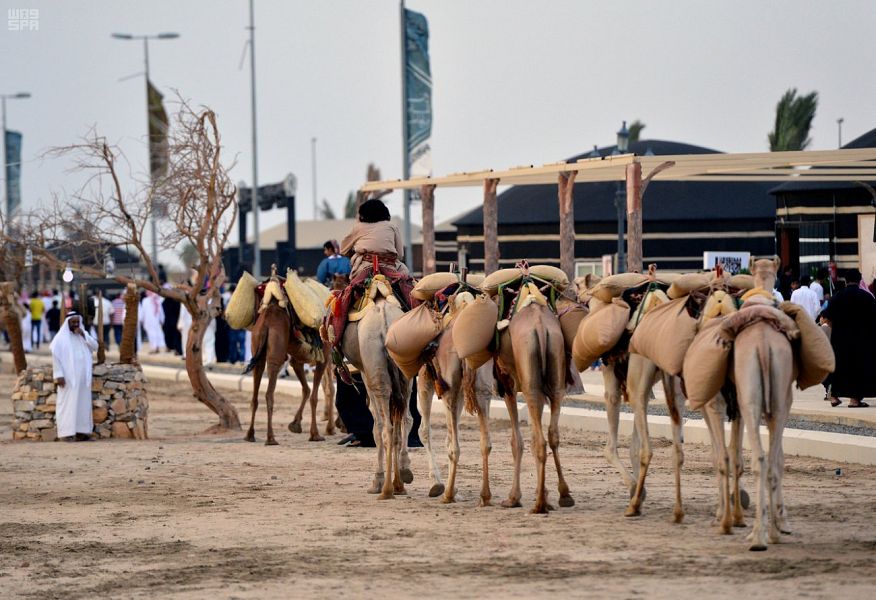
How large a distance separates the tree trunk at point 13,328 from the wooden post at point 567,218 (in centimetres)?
791

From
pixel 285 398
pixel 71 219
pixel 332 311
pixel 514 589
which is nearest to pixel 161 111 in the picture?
pixel 285 398

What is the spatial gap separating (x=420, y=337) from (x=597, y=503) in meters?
1.97

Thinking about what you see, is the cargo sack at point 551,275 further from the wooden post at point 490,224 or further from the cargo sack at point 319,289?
the wooden post at point 490,224

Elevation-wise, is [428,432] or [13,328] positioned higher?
[13,328]

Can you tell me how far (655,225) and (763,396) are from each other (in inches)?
1394

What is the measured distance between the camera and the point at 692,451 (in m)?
17.4

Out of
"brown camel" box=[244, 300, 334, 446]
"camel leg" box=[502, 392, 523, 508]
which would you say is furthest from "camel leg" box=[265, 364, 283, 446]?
"camel leg" box=[502, 392, 523, 508]

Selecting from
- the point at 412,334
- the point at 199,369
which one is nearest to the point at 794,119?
the point at 199,369

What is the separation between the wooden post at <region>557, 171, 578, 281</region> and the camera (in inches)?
904

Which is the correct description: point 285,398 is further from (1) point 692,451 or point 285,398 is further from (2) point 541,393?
(2) point 541,393

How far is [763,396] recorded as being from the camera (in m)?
10.3

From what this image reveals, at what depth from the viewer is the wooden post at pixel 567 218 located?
75.3ft

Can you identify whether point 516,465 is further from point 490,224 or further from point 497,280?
point 490,224

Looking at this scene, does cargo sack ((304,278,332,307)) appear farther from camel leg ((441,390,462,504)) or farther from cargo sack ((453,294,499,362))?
cargo sack ((453,294,499,362))
